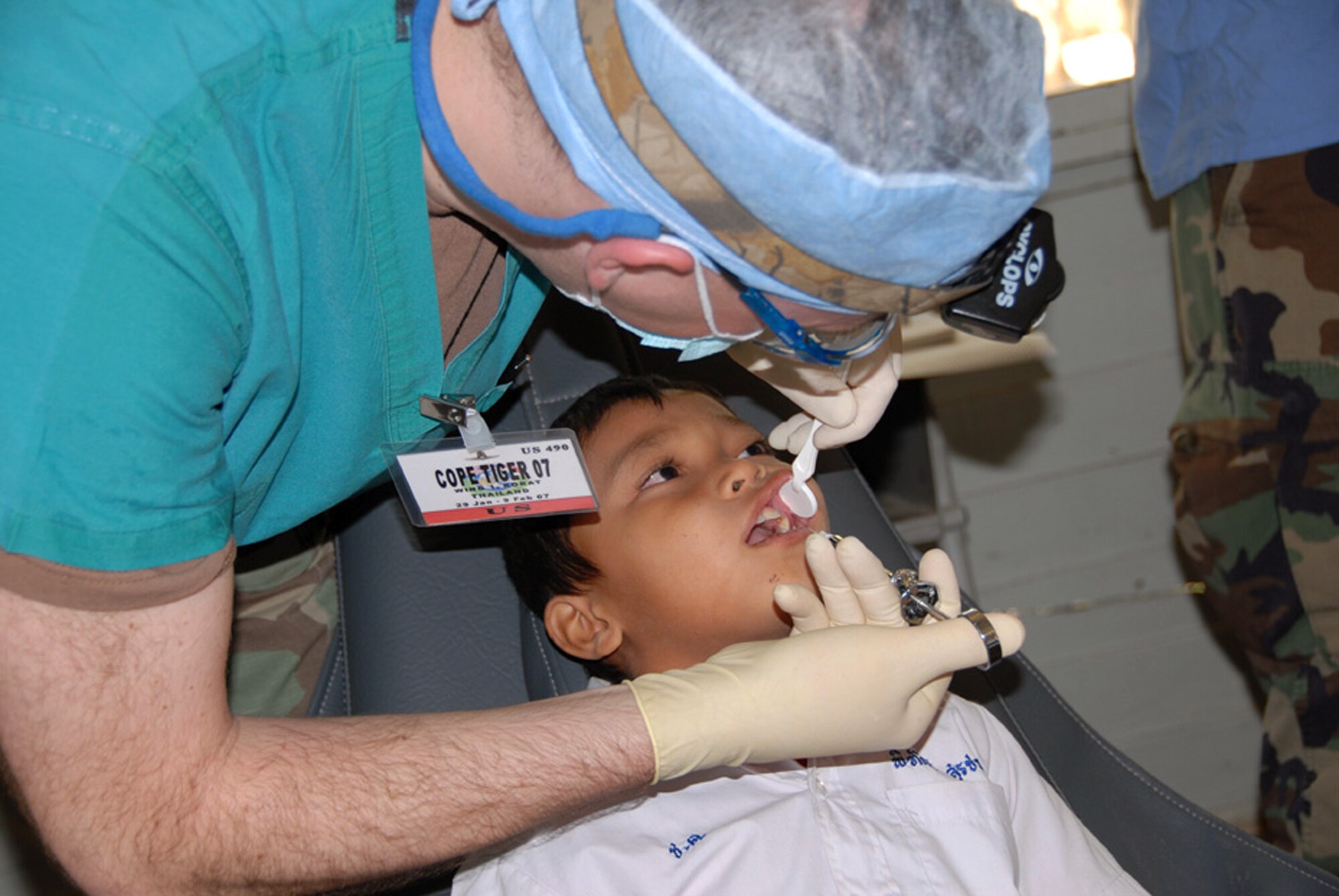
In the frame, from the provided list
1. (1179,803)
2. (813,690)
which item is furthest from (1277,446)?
(813,690)

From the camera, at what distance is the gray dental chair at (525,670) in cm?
148

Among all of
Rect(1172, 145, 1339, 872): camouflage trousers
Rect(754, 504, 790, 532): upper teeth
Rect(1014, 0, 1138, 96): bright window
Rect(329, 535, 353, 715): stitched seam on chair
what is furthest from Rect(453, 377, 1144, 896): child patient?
Rect(1014, 0, 1138, 96): bright window

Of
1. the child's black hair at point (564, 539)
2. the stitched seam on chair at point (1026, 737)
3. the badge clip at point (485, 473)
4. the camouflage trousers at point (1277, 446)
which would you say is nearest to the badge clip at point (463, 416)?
the badge clip at point (485, 473)

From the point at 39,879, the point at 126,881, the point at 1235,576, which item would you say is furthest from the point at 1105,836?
the point at 39,879

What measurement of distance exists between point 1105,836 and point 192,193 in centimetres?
140

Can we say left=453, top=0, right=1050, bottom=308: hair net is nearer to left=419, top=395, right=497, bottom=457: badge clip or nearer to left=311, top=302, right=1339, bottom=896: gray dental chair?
left=419, top=395, right=497, bottom=457: badge clip

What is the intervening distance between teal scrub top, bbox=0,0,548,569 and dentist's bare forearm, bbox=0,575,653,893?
0.08 metres

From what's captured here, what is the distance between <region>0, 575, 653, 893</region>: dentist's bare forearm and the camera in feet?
2.93

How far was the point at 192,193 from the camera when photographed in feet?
3.01

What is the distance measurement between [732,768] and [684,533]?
31cm

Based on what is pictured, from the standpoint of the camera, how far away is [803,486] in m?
1.42

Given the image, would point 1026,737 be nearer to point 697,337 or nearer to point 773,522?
point 773,522

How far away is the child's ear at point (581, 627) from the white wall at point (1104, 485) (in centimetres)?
134

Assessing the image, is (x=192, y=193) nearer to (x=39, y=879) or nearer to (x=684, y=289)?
(x=684, y=289)
